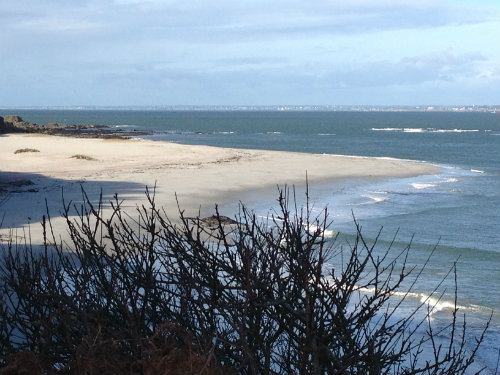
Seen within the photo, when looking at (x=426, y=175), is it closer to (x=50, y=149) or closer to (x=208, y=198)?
(x=208, y=198)

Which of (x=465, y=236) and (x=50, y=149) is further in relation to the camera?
(x=50, y=149)

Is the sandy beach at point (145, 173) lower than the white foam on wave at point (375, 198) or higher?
higher

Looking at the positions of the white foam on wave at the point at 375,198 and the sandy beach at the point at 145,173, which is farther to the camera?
the white foam on wave at the point at 375,198

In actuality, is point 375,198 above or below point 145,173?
below

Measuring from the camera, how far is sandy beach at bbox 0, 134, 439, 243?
81.6 feet

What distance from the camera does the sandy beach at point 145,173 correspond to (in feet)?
81.6

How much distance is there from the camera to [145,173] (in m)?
35.6

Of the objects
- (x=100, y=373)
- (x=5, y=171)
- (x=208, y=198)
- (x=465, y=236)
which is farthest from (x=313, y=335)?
(x=5, y=171)

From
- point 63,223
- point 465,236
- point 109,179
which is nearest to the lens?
point 63,223

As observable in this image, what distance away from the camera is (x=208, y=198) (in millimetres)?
27500

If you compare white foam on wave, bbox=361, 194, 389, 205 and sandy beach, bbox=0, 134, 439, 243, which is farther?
white foam on wave, bbox=361, 194, 389, 205

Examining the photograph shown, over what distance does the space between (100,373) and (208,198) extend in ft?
77.4

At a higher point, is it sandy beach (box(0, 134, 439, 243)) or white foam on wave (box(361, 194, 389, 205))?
sandy beach (box(0, 134, 439, 243))

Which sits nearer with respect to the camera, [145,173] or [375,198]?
[375,198]
